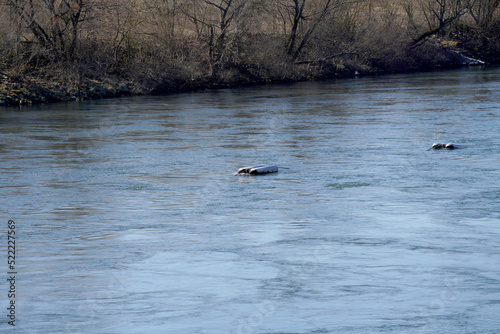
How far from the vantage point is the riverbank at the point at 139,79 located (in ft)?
111

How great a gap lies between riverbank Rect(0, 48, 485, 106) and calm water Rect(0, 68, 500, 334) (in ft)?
39.9

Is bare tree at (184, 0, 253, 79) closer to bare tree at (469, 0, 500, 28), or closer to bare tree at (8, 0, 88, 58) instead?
bare tree at (8, 0, 88, 58)

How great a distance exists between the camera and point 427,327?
655 cm

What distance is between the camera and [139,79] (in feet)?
125

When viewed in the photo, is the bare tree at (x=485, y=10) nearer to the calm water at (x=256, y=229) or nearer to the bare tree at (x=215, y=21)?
the bare tree at (x=215, y=21)

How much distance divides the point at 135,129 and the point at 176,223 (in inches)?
486

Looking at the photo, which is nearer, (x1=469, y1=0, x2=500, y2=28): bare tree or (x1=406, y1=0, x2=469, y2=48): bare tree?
(x1=406, y1=0, x2=469, y2=48): bare tree

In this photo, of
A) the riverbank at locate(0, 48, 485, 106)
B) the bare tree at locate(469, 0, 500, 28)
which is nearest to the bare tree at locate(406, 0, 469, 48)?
the bare tree at locate(469, 0, 500, 28)

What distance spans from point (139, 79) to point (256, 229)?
2902cm

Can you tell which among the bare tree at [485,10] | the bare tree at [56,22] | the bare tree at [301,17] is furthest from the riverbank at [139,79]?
the bare tree at [485,10]

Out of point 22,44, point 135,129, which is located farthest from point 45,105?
point 135,129

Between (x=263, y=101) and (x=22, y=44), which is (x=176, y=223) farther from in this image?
(x=22, y=44)

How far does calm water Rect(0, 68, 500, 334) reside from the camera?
7020 mm

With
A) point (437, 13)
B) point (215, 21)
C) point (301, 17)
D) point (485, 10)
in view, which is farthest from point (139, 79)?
point (485, 10)
